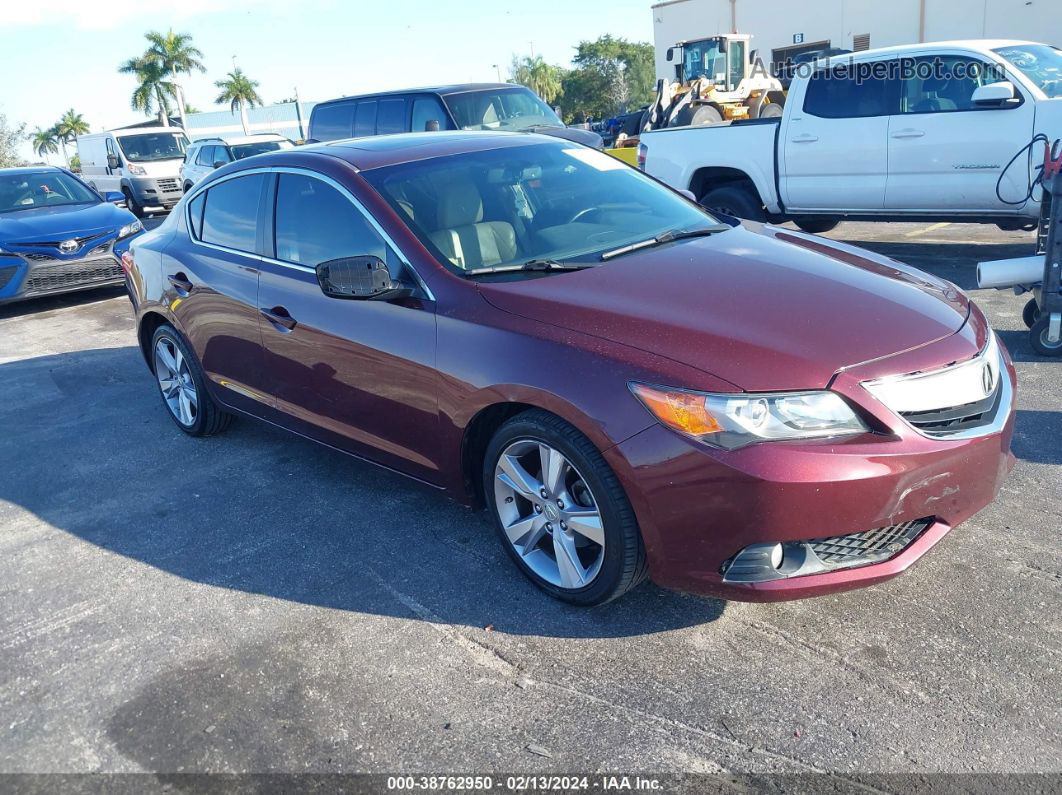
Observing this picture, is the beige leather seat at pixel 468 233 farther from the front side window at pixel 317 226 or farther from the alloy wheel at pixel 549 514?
the alloy wheel at pixel 549 514

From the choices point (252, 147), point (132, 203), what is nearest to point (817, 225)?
point (252, 147)

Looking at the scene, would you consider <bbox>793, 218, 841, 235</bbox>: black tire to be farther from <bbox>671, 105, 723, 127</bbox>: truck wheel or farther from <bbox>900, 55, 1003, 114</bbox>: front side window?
<bbox>671, 105, 723, 127</bbox>: truck wheel

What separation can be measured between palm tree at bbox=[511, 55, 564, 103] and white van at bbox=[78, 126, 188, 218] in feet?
202

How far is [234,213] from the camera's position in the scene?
4.82m

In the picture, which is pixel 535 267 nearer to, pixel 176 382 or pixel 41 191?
pixel 176 382

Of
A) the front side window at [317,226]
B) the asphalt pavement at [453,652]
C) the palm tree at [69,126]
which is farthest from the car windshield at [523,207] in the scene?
the palm tree at [69,126]

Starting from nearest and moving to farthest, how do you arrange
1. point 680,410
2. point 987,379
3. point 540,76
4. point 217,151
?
1. point 680,410
2. point 987,379
3. point 217,151
4. point 540,76

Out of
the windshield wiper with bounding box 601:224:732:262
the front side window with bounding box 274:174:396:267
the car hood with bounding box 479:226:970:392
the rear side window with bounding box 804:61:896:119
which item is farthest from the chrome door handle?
the rear side window with bounding box 804:61:896:119

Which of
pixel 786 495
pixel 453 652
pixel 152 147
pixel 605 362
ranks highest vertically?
pixel 152 147

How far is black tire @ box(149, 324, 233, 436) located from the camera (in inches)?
205

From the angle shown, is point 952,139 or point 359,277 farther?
point 952,139

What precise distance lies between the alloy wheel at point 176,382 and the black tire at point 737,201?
234 inches

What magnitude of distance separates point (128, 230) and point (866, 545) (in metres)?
10.0

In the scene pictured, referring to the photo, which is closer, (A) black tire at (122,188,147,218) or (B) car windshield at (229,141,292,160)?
(B) car windshield at (229,141,292,160)
